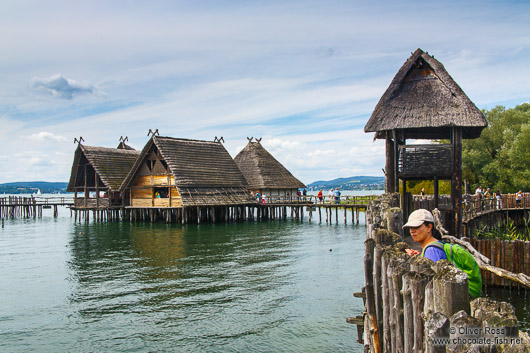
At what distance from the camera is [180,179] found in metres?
40.1

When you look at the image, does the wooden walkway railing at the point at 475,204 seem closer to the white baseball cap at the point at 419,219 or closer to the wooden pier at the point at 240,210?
the wooden pier at the point at 240,210

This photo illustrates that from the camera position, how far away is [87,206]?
46.6 metres

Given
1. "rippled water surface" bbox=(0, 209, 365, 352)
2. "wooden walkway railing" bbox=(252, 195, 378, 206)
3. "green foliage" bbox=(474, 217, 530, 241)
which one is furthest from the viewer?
"wooden walkway railing" bbox=(252, 195, 378, 206)

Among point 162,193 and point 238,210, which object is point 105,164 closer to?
point 162,193

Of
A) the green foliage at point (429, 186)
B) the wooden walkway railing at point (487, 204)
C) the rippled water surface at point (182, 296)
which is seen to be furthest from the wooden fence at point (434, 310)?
the green foliage at point (429, 186)

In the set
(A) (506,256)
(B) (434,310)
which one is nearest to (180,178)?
Answer: (A) (506,256)

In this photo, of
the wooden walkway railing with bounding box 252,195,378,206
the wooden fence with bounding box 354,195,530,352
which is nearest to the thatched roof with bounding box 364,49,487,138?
the wooden fence with bounding box 354,195,530,352

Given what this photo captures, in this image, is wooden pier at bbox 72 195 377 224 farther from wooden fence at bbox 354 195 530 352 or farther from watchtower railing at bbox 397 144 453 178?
wooden fence at bbox 354 195 530 352

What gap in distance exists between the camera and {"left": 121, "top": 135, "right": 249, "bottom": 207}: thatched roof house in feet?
133

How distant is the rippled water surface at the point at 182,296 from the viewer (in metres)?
10.4

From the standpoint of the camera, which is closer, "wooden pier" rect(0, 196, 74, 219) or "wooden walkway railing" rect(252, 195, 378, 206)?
"wooden walkway railing" rect(252, 195, 378, 206)

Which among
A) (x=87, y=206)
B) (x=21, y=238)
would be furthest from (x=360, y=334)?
(x=87, y=206)

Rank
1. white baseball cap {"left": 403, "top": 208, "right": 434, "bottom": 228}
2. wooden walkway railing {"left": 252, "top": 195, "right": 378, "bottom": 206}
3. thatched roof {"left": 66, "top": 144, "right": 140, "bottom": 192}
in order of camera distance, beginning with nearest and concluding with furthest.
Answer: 1. white baseball cap {"left": 403, "top": 208, "right": 434, "bottom": 228}
2. wooden walkway railing {"left": 252, "top": 195, "right": 378, "bottom": 206}
3. thatched roof {"left": 66, "top": 144, "right": 140, "bottom": 192}

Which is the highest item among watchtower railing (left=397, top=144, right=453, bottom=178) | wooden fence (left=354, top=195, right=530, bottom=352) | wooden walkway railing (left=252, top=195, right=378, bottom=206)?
watchtower railing (left=397, top=144, right=453, bottom=178)
